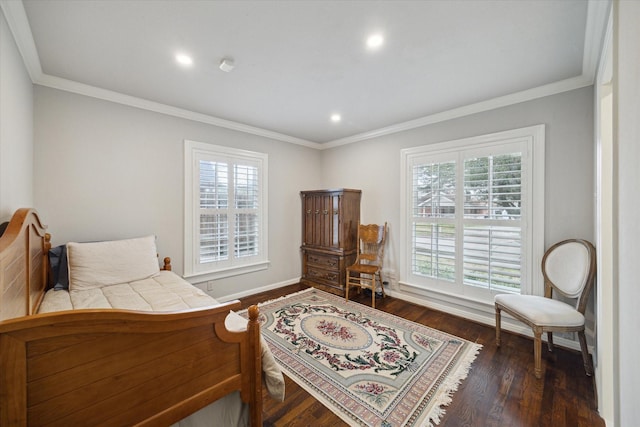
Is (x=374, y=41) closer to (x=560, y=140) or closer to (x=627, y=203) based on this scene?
(x=627, y=203)

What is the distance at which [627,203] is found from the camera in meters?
0.83

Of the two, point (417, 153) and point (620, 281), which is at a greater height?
point (417, 153)

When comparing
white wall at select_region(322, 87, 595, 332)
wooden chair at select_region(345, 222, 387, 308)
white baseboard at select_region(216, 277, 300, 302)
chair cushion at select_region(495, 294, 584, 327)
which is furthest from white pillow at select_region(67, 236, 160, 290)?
chair cushion at select_region(495, 294, 584, 327)

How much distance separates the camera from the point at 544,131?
2.49 metres

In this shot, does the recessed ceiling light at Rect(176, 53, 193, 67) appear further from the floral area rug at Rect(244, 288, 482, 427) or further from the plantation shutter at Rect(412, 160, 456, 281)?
the plantation shutter at Rect(412, 160, 456, 281)

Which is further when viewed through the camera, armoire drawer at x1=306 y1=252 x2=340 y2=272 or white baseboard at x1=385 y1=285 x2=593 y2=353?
armoire drawer at x1=306 y1=252 x2=340 y2=272

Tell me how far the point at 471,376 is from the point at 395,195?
7.49ft

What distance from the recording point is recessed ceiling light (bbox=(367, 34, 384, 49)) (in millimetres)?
1740

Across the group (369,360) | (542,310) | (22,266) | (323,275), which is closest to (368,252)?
(323,275)

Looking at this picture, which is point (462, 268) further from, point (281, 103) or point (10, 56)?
point (10, 56)

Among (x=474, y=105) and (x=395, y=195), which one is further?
(x=395, y=195)

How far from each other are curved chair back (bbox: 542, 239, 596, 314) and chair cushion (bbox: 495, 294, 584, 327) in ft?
0.43

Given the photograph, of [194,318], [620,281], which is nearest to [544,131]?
[620,281]

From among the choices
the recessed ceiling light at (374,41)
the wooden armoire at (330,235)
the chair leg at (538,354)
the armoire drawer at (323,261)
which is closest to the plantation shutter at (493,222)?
the chair leg at (538,354)
